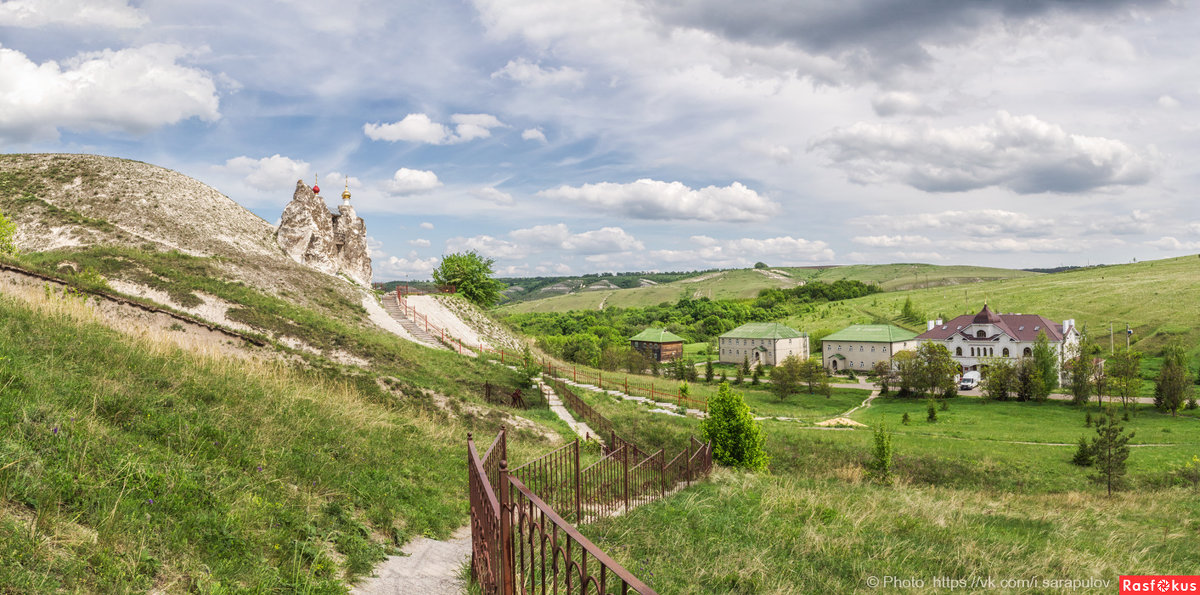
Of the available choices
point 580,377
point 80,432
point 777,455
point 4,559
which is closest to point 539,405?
point 777,455

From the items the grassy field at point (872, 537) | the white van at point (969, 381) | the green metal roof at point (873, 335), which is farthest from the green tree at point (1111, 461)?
the green metal roof at point (873, 335)

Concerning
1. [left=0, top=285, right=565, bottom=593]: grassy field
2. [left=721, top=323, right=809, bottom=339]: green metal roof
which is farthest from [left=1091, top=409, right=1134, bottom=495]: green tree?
[left=721, top=323, right=809, bottom=339]: green metal roof

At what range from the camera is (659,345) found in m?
105

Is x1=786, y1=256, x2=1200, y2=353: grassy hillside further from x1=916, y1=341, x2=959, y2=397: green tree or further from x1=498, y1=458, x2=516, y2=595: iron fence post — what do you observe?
x1=498, y1=458, x2=516, y2=595: iron fence post

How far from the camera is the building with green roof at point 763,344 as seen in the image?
93188 mm

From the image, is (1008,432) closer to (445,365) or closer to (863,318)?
(445,365)

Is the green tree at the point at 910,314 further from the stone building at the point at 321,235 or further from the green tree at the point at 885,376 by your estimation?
the stone building at the point at 321,235

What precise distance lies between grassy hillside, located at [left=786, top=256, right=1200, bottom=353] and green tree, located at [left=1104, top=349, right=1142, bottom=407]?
977 inches

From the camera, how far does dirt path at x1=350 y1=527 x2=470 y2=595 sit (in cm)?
563

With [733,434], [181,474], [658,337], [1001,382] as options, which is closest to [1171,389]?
[1001,382]

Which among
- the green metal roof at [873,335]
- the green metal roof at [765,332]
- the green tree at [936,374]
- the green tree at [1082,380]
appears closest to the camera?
the green tree at [1082,380]

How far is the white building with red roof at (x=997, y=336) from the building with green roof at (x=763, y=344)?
2192 centimetres

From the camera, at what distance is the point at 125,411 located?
6820 millimetres

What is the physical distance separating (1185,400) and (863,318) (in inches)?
2620
